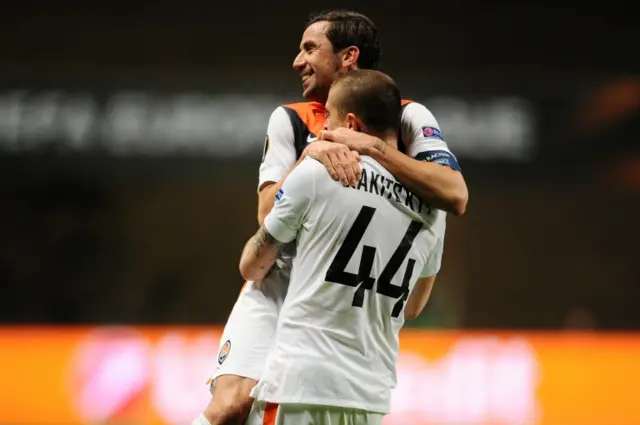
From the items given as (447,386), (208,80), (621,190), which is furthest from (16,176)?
(621,190)

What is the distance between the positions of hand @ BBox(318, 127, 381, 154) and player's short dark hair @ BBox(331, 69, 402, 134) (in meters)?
0.05

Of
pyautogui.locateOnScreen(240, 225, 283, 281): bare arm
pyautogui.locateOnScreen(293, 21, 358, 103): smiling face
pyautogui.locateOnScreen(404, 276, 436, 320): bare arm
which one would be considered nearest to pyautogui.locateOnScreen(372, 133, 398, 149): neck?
pyautogui.locateOnScreen(240, 225, 283, 281): bare arm

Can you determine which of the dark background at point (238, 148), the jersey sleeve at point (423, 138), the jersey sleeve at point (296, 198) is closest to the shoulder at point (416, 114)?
the jersey sleeve at point (423, 138)

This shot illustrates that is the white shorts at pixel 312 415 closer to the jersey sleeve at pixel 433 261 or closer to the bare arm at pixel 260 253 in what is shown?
the bare arm at pixel 260 253

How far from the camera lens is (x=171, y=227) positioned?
11.0m

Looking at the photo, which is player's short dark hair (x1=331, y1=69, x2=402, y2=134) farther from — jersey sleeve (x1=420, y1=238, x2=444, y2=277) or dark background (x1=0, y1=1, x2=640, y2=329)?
dark background (x1=0, y1=1, x2=640, y2=329)

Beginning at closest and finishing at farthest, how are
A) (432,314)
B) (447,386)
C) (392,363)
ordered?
(392,363), (447,386), (432,314)

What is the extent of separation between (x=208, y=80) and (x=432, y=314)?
3610 millimetres

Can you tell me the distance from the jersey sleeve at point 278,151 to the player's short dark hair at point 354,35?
312 millimetres

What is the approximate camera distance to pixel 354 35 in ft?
9.96

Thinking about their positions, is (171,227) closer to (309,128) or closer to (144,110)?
(144,110)

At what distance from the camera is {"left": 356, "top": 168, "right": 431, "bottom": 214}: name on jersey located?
91.4 inches

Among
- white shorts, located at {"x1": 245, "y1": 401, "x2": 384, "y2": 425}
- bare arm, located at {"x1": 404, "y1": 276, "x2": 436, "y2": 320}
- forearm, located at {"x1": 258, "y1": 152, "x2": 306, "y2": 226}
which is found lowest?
white shorts, located at {"x1": 245, "y1": 401, "x2": 384, "y2": 425}

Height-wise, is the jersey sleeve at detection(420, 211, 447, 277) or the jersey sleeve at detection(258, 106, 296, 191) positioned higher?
the jersey sleeve at detection(258, 106, 296, 191)
